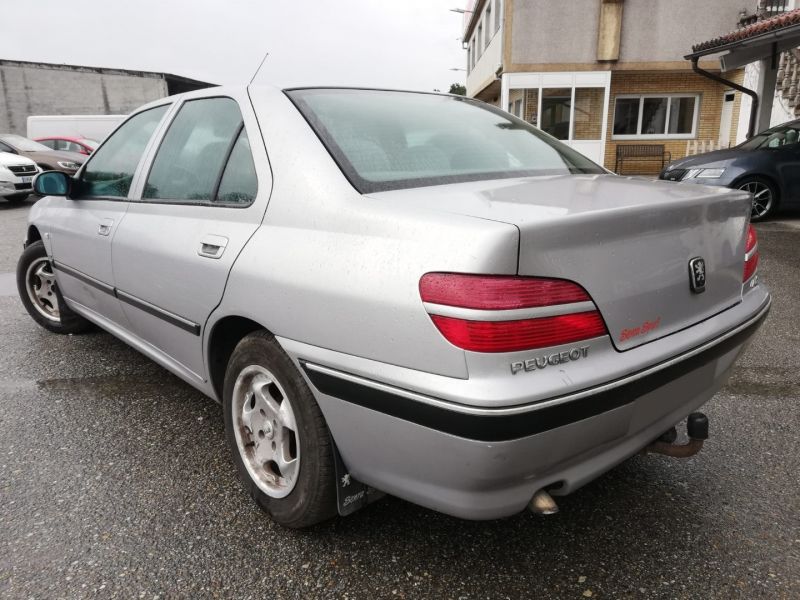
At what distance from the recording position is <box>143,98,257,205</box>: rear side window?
231cm

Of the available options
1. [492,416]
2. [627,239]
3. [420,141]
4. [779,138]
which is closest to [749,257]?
[627,239]

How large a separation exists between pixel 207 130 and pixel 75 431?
153 centimetres

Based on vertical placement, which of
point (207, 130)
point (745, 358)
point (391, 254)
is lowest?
point (745, 358)

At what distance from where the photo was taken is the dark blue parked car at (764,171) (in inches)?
339

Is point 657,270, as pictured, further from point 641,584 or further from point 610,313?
point 641,584

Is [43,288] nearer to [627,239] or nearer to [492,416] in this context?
[492,416]

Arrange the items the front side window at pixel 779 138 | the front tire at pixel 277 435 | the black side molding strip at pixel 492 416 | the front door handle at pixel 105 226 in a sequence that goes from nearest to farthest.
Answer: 1. the black side molding strip at pixel 492 416
2. the front tire at pixel 277 435
3. the front door handle at pixel 105 226
4. the front side window at pixel 779 138

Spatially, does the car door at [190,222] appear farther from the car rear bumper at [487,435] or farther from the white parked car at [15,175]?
the white parked car at [15,175]

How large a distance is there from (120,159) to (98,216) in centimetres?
34

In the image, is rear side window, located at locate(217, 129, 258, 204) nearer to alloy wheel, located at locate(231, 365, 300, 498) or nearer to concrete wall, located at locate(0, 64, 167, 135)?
alloy wheel, located at locate(231, 365, 300, 498)

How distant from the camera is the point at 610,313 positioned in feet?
5.41

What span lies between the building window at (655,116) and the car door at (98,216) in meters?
17.4

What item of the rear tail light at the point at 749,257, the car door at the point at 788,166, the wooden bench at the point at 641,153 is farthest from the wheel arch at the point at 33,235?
the wooden bench at the point at 641,153

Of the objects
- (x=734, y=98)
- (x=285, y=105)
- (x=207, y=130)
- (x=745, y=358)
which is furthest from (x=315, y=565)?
(x=734, y=98)
